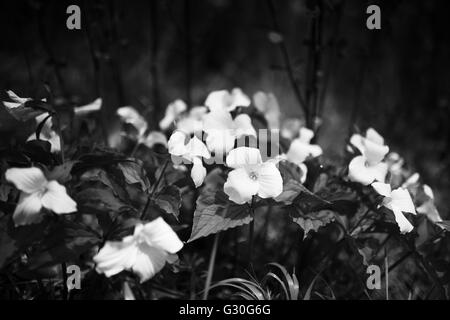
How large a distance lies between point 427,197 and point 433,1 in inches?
95.4

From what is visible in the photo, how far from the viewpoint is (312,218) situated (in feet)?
4.62

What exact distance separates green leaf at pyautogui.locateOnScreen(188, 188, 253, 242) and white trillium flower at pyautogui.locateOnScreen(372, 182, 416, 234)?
1.37 ft

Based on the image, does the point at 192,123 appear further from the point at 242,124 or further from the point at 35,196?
the point at 35,196

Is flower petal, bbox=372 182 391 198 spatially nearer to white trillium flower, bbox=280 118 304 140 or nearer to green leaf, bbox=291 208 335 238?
green leaf, bbox=291 208 335 238

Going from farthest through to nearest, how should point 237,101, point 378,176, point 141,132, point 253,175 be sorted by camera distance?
point 141,132 < point 237,101 < point 378,176 < point 253,175

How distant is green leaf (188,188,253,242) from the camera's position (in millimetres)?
1290

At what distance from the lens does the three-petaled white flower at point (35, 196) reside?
1146 millimetres

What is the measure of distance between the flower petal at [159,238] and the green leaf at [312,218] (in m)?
0.40

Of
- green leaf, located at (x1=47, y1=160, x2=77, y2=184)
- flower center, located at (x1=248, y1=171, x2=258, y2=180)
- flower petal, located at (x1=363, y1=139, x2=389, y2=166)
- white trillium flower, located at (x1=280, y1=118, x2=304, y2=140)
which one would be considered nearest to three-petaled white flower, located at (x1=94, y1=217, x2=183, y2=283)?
green leaf, located at (x1=47, y1=160, x2=77, y2=184)

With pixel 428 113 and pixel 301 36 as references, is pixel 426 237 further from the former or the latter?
pixel 301 36

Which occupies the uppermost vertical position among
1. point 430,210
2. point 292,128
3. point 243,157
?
point 243,157

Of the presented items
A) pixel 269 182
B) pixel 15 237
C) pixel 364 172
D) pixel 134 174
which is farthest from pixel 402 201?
pixel 15 237

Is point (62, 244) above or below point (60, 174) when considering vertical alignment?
below

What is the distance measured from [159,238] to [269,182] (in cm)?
36
